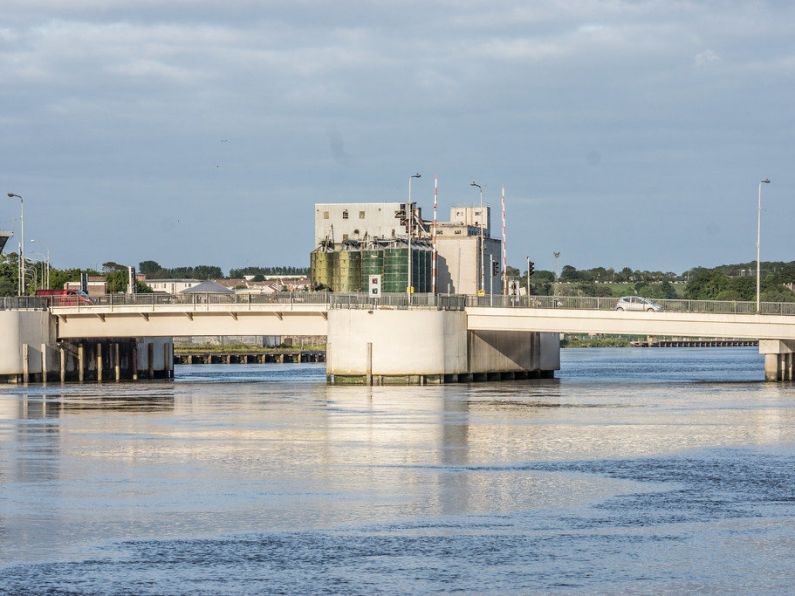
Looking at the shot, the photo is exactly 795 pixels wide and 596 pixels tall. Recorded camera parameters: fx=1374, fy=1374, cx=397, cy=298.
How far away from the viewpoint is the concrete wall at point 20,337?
3794 inches

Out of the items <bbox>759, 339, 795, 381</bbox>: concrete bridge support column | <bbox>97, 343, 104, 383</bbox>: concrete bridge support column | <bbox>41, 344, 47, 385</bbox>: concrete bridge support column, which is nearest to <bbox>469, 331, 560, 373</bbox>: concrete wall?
<bbox>759, 339, 795, 381</bbox>: concrete bridge support column

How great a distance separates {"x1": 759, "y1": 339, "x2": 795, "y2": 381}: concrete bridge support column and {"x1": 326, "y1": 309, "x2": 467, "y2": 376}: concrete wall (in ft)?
69.5

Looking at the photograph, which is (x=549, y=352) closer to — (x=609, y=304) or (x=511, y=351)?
(x=511, y=351)

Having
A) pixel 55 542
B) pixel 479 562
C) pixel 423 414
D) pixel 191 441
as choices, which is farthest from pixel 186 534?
pixel 423 414

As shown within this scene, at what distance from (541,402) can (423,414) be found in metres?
11.8

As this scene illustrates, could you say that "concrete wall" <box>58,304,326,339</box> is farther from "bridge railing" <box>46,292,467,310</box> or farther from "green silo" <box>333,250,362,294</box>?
"green silo" <box>333,250,362,294</box>

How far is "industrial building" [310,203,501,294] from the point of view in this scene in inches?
4815

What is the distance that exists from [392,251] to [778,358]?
1528 inches

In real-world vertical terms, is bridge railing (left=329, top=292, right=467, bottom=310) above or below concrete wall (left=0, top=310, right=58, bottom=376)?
above

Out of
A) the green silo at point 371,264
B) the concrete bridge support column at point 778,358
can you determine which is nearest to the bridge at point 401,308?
the concrete bridge support column at point 778,358

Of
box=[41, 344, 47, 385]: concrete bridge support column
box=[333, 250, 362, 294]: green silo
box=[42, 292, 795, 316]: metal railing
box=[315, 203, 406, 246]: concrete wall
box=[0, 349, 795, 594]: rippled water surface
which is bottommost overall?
box=[0, 349, 795, 594]: rippled water surface

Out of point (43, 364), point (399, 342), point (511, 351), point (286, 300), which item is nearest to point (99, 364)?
point (43, 364)

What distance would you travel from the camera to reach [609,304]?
296 ft

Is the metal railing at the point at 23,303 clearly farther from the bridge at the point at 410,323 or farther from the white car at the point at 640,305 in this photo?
the white car at the point at 640,305
